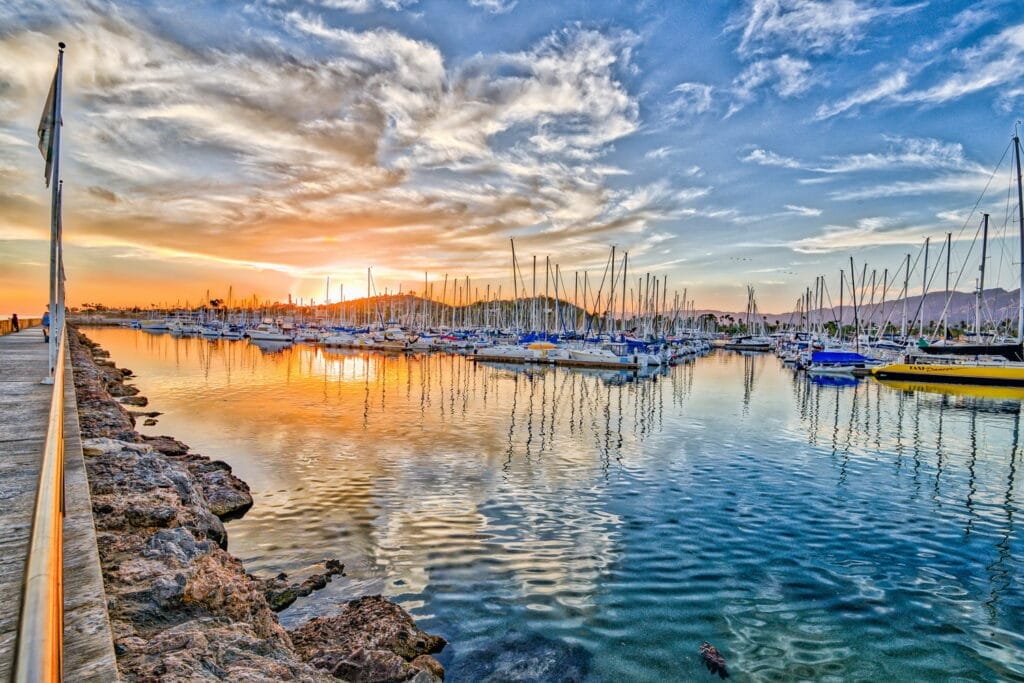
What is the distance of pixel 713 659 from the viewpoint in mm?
8109

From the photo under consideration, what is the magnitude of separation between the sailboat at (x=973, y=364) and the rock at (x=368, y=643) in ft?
164

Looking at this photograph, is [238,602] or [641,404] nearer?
[238,602]

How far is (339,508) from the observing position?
1423cm

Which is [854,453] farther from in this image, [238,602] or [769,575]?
[238,602]

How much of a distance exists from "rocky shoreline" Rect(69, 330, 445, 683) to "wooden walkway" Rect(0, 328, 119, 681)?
0.71 m

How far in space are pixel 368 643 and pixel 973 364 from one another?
5843 cm

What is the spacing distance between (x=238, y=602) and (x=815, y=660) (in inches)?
329

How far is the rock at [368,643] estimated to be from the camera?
7.12m

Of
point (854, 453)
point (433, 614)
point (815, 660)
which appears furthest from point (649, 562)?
point (854, 453)

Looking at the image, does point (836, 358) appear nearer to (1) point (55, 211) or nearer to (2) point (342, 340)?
(1) point (55, 211)

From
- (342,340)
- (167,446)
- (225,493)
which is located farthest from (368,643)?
(342,340)

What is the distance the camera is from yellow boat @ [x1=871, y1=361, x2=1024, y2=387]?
4462 cm

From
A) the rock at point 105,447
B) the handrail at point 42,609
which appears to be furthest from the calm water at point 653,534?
the handrail at point 42,609

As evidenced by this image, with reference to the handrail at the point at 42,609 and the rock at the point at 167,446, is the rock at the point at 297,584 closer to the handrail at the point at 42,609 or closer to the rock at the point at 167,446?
the handrail at the point at 42,609
